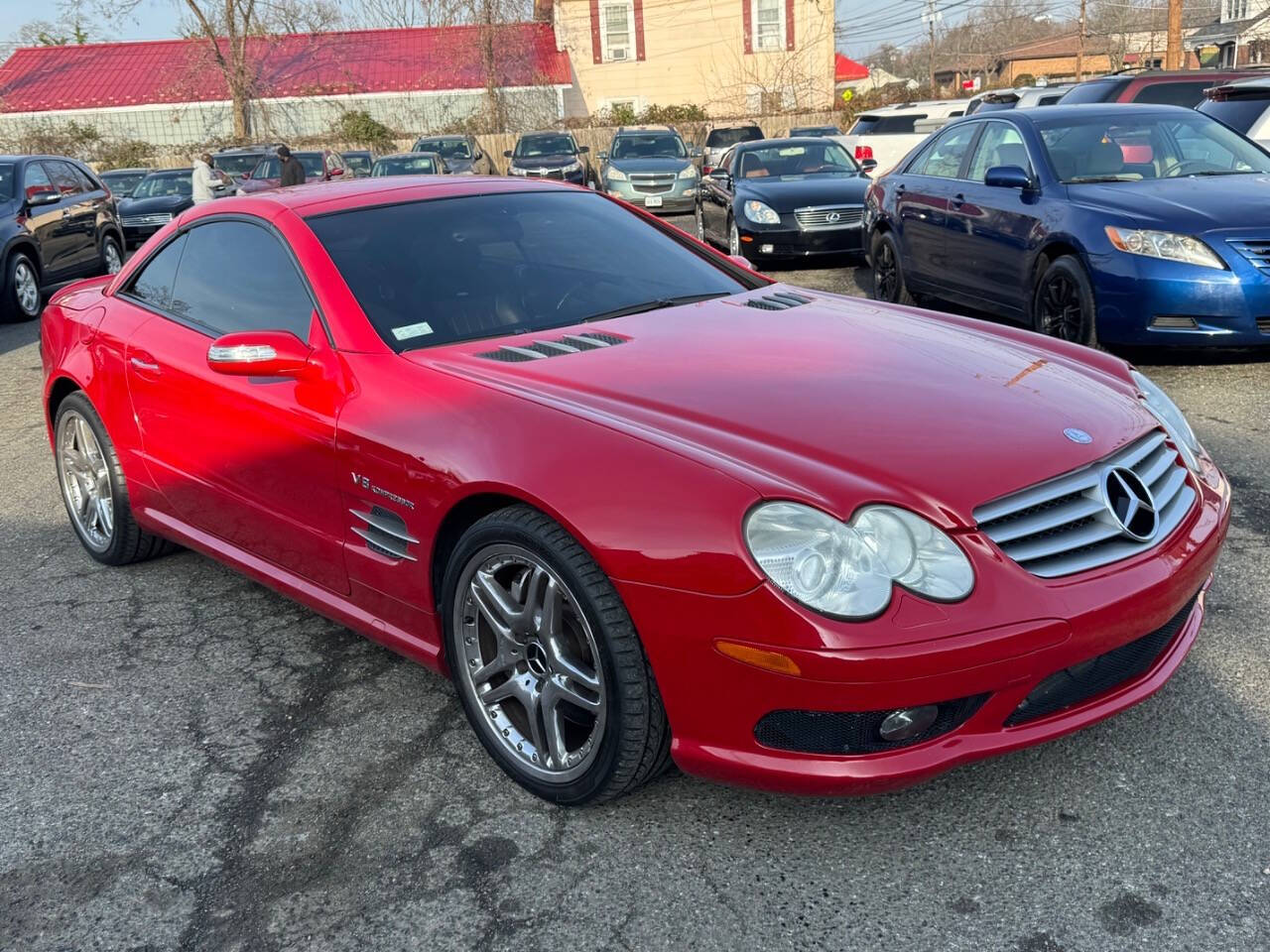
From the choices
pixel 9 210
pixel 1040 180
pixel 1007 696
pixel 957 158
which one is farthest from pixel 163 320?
pixel 9 210

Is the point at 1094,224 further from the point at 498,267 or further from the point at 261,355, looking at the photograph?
the point at 261,355

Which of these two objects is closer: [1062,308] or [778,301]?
[778,301]

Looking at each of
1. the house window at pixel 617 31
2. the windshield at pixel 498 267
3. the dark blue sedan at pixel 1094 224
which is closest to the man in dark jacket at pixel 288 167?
the dark blue sedan at pixel 1094 224

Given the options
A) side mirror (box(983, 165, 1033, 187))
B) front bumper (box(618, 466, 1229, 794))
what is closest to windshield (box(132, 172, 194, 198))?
side mirror (box(983, 165, 1033, 187))

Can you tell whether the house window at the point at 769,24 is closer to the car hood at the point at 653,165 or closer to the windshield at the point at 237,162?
the windshield at the point at 237,162

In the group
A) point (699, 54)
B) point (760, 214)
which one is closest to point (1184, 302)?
point (760, 214)

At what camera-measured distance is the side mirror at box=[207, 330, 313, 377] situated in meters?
3.41

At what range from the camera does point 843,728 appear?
2475 mm

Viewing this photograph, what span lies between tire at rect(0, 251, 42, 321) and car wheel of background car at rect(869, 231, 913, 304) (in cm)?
844

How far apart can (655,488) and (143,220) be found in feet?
66.8

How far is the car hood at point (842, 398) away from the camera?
2582 mm

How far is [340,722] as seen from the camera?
11.3 ft

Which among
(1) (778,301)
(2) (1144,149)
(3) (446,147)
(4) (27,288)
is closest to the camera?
(1) (778,301)

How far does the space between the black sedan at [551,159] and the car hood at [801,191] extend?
10284mm
